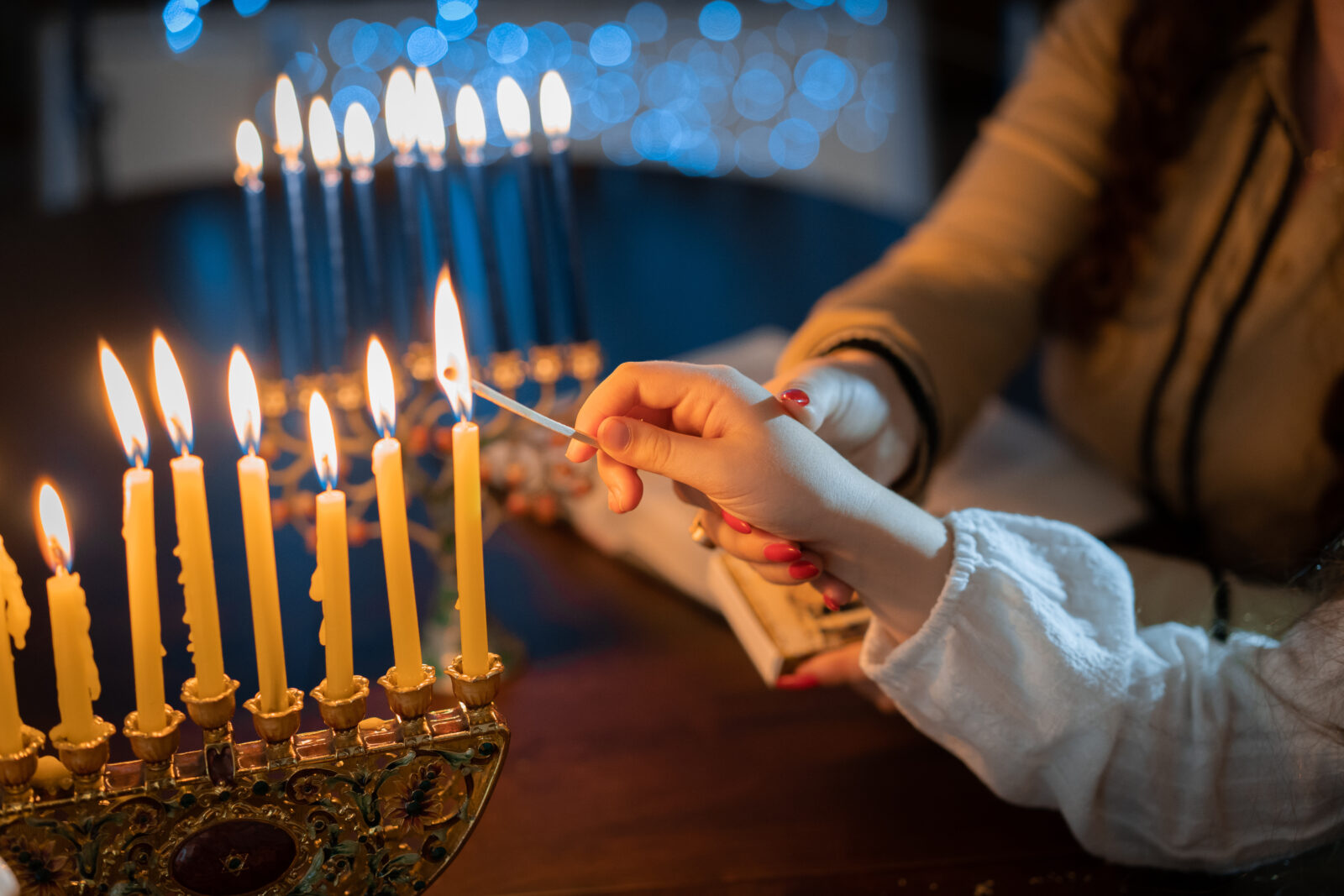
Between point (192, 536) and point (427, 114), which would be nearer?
point (192, 536)

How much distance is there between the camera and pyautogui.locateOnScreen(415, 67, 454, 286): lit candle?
0.81m

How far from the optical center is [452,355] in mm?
519

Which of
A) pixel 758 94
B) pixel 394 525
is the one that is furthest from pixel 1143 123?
pixel 758 94

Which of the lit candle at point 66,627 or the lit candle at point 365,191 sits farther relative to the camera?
the lit candle at point 365,191

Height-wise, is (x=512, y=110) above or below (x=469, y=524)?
above

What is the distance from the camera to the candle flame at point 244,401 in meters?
0.49

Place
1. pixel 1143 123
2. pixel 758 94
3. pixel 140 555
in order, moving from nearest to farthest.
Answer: pixel 140 555, pixel 1143 123, pixel 758 94

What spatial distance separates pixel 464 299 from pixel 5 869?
100 cm

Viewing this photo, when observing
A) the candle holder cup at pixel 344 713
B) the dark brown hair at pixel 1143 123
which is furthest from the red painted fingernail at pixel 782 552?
the dark brown hair at pixel 1143 123

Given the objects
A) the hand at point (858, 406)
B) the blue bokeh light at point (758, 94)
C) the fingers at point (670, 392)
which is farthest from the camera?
the blue bokeh light at point (758, 94)

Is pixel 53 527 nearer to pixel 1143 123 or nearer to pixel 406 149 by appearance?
pixel 406 149

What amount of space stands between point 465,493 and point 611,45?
A: 11.7ft

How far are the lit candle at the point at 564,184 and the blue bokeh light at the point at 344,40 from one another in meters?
3.12

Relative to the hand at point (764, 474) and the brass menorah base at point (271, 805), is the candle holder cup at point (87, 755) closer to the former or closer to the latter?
the brass menorah base at point (271, 805)
